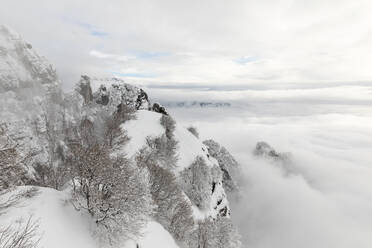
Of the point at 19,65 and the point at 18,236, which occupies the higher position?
the point at 19,65

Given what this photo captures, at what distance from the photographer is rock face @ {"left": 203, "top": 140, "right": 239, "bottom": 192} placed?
104 metres

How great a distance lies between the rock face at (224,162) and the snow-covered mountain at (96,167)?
81cm

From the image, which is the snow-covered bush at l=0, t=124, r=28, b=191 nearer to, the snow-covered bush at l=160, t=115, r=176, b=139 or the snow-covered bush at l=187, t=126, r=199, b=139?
the snow-covered bush at l=160, t=115, r=176, b=139

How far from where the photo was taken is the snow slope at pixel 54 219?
1619 cm

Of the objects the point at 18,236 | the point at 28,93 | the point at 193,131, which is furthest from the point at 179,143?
the point at 18,236

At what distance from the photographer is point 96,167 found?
18734 mm

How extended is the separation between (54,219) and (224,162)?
94.3 m

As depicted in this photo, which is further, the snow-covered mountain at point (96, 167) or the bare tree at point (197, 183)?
the bare tree at point (197, 183)

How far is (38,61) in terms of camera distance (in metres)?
72.9

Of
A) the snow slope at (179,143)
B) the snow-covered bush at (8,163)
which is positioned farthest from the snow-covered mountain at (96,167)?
the snow slope at (179,143)

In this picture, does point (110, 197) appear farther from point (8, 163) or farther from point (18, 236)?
point (8, 163)

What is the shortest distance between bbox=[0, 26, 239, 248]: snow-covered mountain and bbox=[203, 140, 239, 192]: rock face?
2.66 ft

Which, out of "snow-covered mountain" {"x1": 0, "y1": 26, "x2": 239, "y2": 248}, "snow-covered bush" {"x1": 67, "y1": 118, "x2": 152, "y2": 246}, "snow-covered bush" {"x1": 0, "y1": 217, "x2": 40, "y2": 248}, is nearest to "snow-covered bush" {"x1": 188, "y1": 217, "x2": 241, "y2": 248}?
"snow-covered mountain" {"x1": 0, "y1": 26, "x2": 239, "y2": 248}

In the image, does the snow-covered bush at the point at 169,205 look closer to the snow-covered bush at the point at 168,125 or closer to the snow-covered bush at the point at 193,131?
→ the snow-covered bush at the point at 168,125
